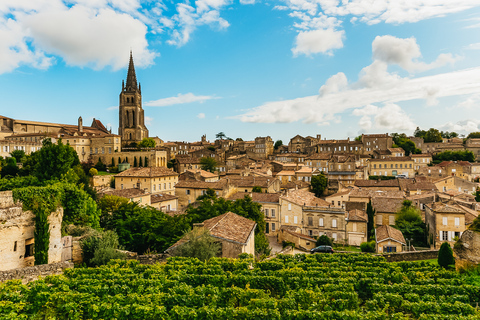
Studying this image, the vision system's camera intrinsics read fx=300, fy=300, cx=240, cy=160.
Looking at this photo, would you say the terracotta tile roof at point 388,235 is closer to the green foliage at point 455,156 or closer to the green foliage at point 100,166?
the green foliage at point 100,166

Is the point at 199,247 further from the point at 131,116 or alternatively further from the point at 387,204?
the point at 131,116

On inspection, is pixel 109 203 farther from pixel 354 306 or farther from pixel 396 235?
pixel 396 235

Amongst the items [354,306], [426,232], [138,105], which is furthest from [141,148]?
[354,306]

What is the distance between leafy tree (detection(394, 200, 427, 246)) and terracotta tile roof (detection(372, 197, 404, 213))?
0.93 m

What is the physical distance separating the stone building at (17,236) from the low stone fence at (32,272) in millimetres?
3040

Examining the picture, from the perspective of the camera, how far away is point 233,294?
1150 centimetres

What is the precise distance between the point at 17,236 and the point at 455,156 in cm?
9796

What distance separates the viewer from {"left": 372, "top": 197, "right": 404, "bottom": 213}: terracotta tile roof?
123 feet

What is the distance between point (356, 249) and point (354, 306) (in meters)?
23.3

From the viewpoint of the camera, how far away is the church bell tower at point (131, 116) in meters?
88.1

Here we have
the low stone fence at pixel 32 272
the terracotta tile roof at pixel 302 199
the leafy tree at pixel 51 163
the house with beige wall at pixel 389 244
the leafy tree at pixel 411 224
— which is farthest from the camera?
the terracotta tile roof at pixel 302 199

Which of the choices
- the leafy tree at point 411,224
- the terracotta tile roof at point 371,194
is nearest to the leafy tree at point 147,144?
the terracotta tile roof at point 371,194

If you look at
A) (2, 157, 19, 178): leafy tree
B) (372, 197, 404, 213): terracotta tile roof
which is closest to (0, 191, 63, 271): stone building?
(2, 157, 19, 178): leafy tree

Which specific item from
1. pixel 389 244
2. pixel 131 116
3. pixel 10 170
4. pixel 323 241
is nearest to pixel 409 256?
pixel 389 244
